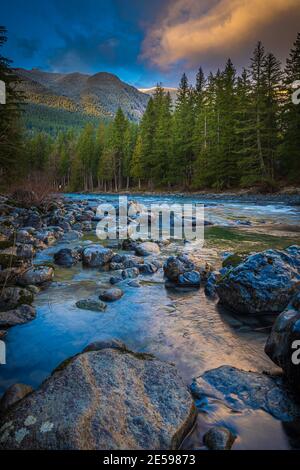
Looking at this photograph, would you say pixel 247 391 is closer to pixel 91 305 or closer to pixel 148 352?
pixel 148 352

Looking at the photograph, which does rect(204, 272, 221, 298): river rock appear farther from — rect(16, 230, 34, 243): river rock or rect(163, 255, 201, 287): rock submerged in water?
rect(16, 230, 34, 243): river rock

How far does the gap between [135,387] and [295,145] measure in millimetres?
28036

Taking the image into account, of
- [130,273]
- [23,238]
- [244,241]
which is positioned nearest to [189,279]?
[130,273]

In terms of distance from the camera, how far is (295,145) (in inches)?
987

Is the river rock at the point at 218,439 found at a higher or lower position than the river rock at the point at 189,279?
lower

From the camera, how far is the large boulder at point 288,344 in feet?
8.20

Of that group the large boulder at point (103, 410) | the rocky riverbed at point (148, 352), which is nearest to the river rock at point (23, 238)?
the rocky riverbed at point (148, 352)

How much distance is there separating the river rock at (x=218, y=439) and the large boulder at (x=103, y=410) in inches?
6.8

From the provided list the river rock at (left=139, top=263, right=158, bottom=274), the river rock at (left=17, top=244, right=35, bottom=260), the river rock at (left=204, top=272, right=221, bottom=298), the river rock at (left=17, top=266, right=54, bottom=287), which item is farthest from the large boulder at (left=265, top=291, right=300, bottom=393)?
the river rock at (left=17, top=244, right=35, bottom=260)

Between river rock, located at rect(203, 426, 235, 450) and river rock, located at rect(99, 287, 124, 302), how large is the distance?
126 inches

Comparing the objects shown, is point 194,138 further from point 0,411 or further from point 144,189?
point 0,411

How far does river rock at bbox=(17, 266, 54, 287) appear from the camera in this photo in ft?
18.9

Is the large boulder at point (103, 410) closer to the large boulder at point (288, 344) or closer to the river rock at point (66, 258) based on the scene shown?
the large boulder at point (288, 344)
